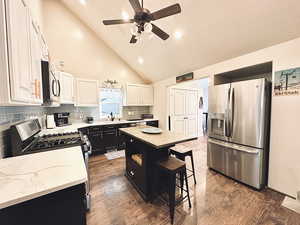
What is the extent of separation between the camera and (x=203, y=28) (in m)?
2.34

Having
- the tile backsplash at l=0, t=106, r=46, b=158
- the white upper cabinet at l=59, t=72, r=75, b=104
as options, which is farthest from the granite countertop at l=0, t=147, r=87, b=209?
the white upper cabinet at l=59, t=72, r=75, b=104

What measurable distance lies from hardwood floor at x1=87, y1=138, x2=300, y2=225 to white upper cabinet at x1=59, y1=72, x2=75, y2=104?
1.98 meters

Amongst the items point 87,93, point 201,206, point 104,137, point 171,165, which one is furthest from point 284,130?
point 87,93

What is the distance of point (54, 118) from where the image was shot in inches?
123

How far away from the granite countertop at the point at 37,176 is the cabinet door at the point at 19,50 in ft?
1.66

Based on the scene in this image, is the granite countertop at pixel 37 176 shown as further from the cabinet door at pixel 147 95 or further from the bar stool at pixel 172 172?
the cabinet door at pixel 147 95

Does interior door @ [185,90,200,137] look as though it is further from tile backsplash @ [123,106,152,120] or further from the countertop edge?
the countertop edge

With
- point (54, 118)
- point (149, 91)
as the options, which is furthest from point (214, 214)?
point (149, 91)

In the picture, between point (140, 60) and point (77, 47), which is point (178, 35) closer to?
point (140, 60)

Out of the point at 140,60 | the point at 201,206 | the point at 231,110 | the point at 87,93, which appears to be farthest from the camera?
the point at 140,60

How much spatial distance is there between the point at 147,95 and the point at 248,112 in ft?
11.2

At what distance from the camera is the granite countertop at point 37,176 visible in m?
0.66

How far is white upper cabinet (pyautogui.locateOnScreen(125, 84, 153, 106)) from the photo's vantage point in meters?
4.54

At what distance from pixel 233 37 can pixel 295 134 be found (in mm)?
1819
